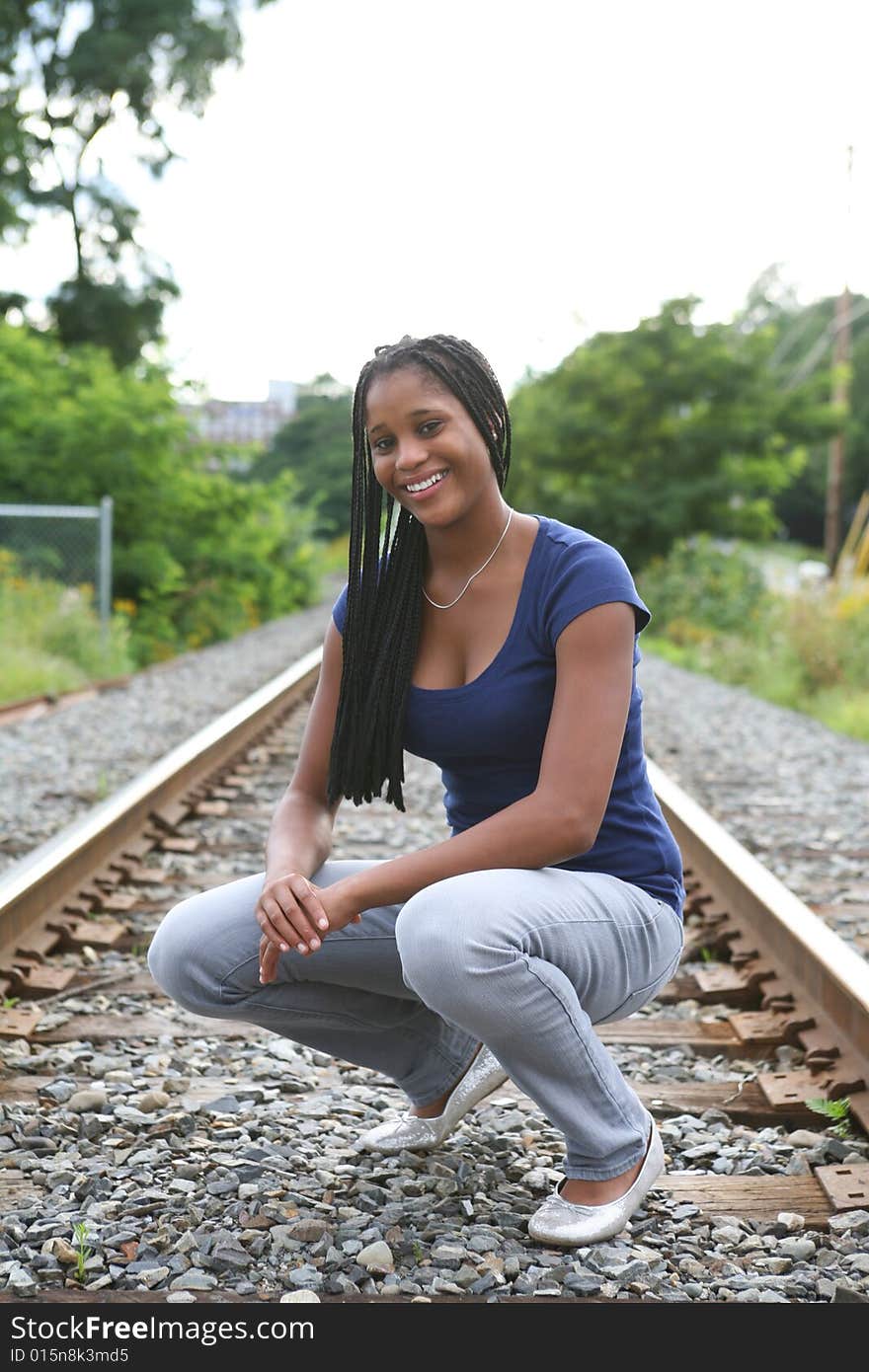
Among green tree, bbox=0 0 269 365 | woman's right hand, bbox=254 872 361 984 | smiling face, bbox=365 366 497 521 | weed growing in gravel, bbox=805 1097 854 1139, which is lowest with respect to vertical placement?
weed growing in gravel, bbox=805 1097 854 1139

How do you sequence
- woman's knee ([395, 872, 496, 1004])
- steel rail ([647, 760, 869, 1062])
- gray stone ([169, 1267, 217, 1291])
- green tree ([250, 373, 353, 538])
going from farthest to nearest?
green tree ([250, 373, 353, 538]) < steel rail ([647, 760, 869, 1062]) < woman's knee ([395, 872, 496, 1004]) < gray stone ([169, 1267, 217, 1291])

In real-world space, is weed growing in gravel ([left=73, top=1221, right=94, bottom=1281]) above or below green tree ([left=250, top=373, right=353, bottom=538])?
below

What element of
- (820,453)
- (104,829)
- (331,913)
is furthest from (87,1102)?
(820,453)

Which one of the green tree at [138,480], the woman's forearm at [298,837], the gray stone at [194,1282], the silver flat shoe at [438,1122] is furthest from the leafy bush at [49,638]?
the gray stone at [194,1282]

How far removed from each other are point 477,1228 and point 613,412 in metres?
24.0

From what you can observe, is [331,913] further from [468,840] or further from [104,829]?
[104,829]

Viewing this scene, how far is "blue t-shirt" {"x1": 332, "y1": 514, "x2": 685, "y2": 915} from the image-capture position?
233 centimetres

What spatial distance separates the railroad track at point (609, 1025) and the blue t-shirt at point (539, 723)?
1.94 ft

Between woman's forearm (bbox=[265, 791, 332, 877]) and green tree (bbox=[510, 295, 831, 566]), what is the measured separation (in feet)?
69.3

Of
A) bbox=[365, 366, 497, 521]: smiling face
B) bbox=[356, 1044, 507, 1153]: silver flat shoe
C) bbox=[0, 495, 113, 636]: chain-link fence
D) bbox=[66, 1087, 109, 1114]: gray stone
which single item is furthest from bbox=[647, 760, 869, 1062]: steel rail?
bbox=[0, 495, 113, 636]: chain-link fence

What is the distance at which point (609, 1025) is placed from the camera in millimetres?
3484

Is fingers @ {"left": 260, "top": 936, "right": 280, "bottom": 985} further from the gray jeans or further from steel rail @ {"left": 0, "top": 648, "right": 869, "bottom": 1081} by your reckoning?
steel rail @ {"left": 0, "top": 648, "right": 869, "bottom": 1081}

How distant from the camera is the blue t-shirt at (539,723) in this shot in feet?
7.64
